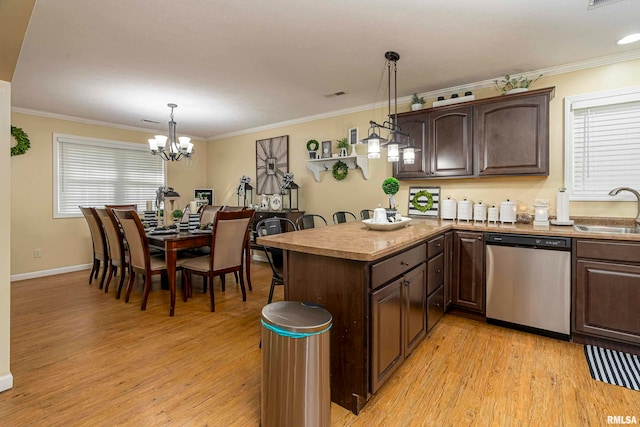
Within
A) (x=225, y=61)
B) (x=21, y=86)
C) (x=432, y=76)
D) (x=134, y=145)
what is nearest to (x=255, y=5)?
(x=225, y=61)

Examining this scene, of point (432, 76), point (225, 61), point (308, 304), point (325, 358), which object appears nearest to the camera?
point (325, 358)

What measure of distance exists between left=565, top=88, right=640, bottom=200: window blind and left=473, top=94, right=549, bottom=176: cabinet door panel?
403 mm

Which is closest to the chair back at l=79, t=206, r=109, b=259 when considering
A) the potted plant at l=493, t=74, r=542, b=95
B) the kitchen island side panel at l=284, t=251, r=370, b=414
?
the kitchen island side panel at l=284, t=251, r=370, b=414

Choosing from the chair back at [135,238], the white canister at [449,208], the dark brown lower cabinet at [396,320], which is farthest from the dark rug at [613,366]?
the chair back at [135,238]

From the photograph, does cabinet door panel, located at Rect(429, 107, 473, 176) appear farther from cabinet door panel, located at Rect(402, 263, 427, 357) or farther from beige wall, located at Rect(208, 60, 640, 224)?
cabinet door panel, located at Rect(402, 263, 427, 357)

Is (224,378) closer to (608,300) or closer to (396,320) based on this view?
(396,320)

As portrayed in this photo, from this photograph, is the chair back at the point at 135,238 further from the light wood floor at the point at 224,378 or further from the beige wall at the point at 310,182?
the beige wall at the point at 310,182

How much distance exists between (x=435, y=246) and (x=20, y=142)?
225 inches

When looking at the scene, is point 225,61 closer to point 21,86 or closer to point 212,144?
point 21,86

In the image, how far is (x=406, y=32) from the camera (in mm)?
2492

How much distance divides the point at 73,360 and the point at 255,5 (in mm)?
2887

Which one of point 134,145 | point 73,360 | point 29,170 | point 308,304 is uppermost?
point 134,145

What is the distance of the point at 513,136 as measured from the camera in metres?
3.07

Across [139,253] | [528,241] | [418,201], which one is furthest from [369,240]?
[139,253]
